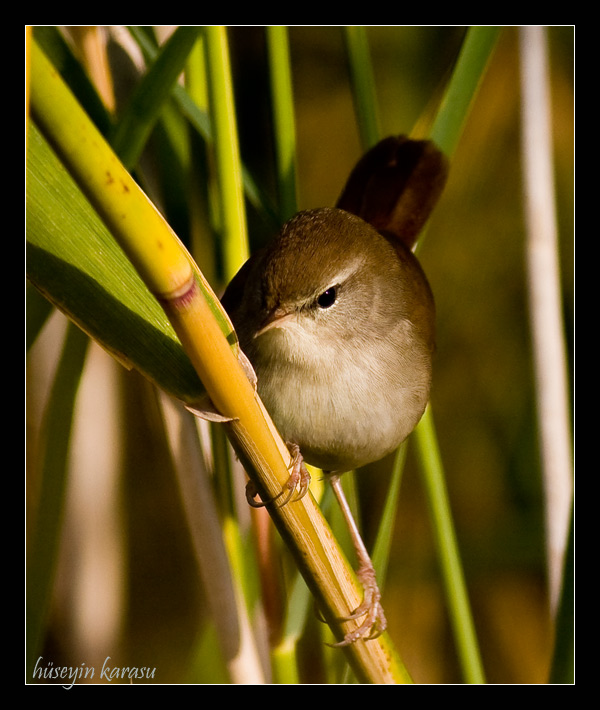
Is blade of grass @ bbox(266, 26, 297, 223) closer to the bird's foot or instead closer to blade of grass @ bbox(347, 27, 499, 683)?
blade of grass @ bbox(347, 27, 499, 683)

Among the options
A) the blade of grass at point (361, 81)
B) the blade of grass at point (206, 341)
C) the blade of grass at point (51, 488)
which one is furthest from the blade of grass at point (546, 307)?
the blade of grass at point (51, 488)

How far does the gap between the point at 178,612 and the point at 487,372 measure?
1116 millimetres

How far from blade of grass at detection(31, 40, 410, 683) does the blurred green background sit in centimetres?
48

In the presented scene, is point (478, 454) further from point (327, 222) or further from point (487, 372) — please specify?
point (327, 222)

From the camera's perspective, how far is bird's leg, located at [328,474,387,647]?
1285 mm

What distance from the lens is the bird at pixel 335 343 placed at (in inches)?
53.6

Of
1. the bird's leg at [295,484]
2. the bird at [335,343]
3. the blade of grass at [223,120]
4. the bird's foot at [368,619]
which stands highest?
the blade of grass at [223,120]

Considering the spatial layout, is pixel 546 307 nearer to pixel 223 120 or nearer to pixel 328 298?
pixel 328 298

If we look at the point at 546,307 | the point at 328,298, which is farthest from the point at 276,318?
the point at 546,307

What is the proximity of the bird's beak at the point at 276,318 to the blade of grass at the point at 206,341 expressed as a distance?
303 mm

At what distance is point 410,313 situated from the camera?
1.63m

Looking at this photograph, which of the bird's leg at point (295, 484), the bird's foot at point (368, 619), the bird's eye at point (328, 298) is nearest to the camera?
the bird's leg at point (295, 484)

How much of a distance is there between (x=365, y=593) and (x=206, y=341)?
35.8 inches

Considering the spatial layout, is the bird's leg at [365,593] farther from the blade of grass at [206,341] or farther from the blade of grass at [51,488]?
the blade of grass at [51,488]
